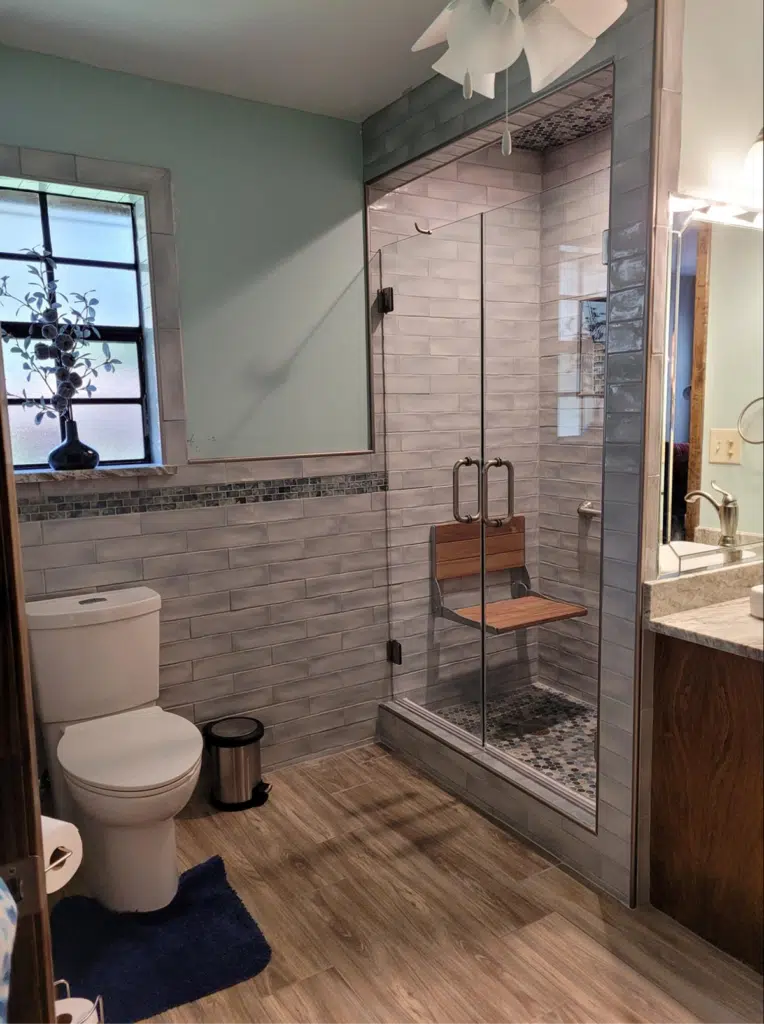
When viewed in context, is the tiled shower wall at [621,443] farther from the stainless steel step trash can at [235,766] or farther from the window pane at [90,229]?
the window pane at [90,229]

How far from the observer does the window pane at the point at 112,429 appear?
2699 millimetres

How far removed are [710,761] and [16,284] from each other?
2.57m

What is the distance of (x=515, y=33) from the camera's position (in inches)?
52.8

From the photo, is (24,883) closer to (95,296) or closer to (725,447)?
(725,447)

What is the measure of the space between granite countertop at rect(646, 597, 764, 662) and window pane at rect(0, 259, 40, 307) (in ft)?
7.29

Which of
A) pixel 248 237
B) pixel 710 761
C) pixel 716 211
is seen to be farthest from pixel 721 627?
pixel 248 237

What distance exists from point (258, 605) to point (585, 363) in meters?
1.65

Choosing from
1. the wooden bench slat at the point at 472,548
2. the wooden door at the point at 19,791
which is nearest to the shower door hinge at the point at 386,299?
the wooden bench slat at the point at 472,548

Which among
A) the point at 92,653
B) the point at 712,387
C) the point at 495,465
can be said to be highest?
the point at 712,387

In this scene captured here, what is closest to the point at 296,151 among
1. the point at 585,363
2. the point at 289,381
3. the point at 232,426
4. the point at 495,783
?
the point at 289,381

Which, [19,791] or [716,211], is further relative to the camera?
[716,211]

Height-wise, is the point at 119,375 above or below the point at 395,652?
above

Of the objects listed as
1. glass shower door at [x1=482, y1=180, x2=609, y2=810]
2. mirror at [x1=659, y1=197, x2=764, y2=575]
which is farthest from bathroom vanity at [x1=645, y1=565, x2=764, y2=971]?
glass shower door at [x1=482, y1=180, x2=609, y2=810]

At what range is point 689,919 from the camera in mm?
2037
